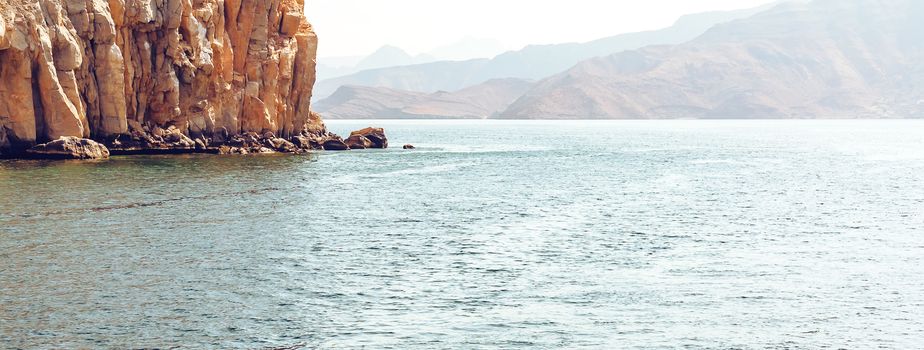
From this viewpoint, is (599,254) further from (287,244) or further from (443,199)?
(443,199)

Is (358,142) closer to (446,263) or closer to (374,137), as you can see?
(374,137)

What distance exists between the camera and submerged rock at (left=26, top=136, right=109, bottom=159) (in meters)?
78.1

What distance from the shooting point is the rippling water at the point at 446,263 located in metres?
26.5

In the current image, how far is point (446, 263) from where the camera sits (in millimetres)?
37156

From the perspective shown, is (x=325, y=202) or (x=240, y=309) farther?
(x=325, y=202)

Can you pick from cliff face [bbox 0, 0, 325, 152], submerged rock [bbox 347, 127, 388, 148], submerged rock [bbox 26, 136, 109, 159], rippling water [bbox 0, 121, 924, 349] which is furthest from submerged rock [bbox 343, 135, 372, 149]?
rippling water [bbox 0, 121, 924, 349]

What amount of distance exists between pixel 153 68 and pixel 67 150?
58.5 feet

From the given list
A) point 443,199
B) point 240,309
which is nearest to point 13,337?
point 240,309

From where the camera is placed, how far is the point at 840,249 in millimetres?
41188

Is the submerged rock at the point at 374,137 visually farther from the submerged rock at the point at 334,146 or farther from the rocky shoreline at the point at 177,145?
the submerged rock at the point at 334,146

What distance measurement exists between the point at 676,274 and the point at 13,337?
23040mm

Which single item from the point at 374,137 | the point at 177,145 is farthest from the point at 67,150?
the point at 374,137

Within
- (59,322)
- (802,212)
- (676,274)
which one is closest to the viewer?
(59,322)

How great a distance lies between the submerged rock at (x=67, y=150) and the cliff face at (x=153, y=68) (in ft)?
3.27
